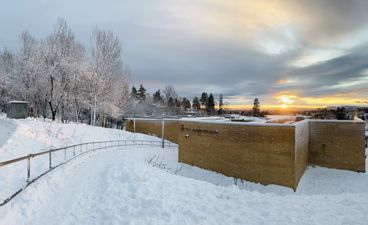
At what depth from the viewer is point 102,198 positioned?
26.3 feet

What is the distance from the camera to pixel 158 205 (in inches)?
290

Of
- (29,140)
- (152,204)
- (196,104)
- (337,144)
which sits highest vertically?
(196,104)

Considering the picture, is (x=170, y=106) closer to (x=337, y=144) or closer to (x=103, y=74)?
(x=103, y=74)

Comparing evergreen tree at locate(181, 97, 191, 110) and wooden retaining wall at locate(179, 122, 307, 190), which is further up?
evergreen tree at locate(181, 97, 191, 110)

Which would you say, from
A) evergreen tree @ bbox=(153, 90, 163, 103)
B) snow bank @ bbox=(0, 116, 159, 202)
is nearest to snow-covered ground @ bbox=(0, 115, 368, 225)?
snow bank @ bbox=(0, 116, 159, 202)

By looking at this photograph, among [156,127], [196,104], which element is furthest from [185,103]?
[156,127]

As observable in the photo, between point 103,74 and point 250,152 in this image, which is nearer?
point 250,152

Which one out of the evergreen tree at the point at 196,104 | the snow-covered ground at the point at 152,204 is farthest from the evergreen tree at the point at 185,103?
the snow-covered ground at the point at 152,204

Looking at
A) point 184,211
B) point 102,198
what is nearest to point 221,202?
point 184,211

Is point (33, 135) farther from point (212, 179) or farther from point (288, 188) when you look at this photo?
point (288, 188)

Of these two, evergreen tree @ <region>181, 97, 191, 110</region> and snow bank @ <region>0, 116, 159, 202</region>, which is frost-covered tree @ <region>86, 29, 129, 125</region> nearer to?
snow bank @ <region>0, 116, 159, 202</region>

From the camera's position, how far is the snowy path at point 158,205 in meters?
6.79

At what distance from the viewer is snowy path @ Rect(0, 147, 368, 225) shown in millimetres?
6789

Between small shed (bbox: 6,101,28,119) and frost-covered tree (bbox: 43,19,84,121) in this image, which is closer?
small shed (bbox: 6,101,28,119)
